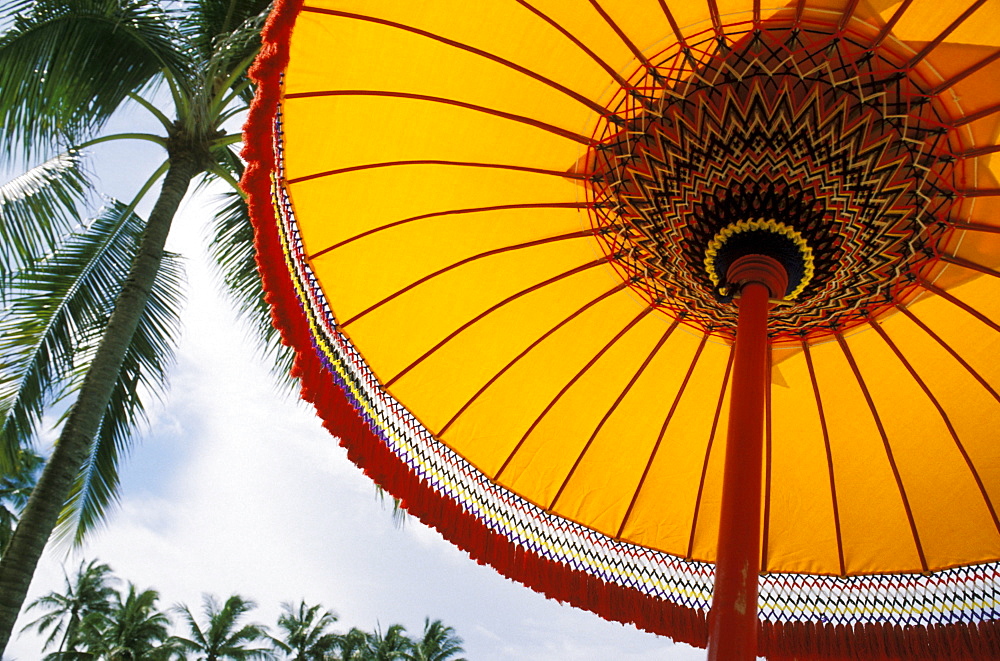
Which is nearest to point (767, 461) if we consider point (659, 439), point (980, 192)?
point (659, 439)

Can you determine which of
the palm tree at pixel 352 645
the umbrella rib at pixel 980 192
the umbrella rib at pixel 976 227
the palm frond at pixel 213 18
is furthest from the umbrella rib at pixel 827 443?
the palm tree at pixel 352 645

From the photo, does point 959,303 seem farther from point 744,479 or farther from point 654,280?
point 744,479

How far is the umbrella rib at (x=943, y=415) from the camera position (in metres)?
3.42

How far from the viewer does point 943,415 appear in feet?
11.3

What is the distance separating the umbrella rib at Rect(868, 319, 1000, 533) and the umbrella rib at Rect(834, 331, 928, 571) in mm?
156

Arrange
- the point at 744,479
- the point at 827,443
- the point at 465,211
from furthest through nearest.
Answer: the point at 827,443 < the point at 465,211 < the point at 744,479

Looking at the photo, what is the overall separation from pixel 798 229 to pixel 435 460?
1.76m

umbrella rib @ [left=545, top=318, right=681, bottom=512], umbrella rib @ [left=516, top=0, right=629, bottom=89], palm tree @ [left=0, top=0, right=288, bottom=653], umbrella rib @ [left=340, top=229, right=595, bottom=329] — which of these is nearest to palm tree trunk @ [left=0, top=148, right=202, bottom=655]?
palm tree @ [left=0, top=0, right=288, bottom=653]

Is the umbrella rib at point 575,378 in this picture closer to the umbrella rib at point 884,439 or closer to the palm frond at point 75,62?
the umbrella rib at point 884,439

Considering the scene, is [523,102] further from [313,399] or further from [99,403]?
[99,403]

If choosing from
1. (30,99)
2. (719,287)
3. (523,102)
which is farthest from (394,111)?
(30,99)

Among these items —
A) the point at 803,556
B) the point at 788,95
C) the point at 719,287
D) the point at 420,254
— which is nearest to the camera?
the point at 788,95

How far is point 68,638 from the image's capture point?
24.7m

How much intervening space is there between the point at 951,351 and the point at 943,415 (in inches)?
11.1
